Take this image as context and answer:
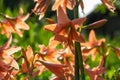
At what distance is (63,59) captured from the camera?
242cm

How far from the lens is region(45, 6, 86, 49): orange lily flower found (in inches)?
86.4

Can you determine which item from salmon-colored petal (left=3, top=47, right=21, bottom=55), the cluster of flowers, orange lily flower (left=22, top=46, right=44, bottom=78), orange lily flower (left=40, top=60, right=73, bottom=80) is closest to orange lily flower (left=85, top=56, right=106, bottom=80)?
the cluster of flowers

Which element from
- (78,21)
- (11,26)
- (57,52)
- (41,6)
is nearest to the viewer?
(78,21)

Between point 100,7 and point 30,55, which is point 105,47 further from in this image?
point 100,7

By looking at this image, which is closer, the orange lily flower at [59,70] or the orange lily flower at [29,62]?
the orange lily flower at [59,70]

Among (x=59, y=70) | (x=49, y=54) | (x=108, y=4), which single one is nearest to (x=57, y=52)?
(x=49, y=54)

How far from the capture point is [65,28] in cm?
229

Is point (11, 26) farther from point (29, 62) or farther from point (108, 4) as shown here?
point (108, 4)

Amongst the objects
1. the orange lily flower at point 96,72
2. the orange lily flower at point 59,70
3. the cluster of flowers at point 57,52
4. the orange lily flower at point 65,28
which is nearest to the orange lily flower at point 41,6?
the cluster of flowers at point 57,52

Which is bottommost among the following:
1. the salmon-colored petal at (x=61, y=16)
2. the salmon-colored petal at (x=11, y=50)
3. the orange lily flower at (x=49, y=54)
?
the orange lily flower at (x=49, y=54)

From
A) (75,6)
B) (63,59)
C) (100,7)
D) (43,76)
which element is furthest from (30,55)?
(100,7)

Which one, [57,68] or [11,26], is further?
[11,26]

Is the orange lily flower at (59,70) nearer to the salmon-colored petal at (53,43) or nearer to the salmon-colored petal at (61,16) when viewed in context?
the salmon-colored petal at (53,43)

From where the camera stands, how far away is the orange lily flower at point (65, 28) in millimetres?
2195
